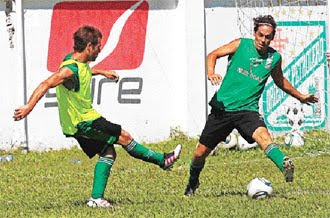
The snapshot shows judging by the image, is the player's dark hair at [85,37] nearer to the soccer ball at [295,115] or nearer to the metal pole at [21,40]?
the metal pole at [21,40]

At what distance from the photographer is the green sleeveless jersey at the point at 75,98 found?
9898mm

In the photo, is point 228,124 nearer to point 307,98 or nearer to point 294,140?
point 307,98

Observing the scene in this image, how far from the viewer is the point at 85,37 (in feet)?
32.8

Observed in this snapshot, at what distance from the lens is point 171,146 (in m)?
16.4

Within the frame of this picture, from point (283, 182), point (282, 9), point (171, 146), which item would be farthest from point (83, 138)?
point (282, 9)

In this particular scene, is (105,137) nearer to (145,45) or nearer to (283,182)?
(283,182)

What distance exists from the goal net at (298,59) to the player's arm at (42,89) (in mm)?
7679

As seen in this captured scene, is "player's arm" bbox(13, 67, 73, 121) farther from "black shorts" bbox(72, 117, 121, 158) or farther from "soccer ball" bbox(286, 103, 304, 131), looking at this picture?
"soccer ball" bbox(286, 103, 304, 131)

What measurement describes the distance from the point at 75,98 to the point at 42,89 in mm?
517

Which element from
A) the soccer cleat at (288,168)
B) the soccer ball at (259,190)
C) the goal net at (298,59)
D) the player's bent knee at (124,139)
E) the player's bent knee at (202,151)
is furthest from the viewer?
the goal net at (298,59)

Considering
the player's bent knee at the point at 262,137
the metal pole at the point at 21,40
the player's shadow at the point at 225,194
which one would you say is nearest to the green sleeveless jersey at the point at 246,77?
the player's bent knee at the point at 262,137

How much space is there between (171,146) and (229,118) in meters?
6.03

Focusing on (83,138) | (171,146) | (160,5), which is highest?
(160,5)

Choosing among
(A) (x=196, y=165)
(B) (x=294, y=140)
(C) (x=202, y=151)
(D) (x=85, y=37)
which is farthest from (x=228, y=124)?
(B) (x=294, y=140)
